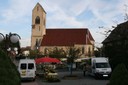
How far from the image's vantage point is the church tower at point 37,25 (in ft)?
414

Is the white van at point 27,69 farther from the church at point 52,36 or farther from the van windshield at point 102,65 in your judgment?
the church at point 52,36

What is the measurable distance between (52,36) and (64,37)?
15.1ft

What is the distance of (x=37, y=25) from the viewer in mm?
126375

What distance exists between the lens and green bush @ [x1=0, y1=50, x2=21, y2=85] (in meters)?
10.8

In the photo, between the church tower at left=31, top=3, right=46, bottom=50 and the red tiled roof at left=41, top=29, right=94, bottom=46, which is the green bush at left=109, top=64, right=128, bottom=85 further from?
the church tower at left=31, top=3, right=46, bottom=50

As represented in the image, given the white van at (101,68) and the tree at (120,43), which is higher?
the tree at (120,43)

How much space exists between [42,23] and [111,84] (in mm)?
111929

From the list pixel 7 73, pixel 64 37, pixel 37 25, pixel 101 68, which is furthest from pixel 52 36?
pixel 7 73

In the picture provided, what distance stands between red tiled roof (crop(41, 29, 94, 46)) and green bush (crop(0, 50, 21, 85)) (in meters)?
114

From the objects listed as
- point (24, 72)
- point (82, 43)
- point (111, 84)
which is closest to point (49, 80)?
point (24, 72)

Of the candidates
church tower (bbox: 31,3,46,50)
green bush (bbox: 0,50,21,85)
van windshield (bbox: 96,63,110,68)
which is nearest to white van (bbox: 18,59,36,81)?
van windshield (bbox: 96,63,110,68)

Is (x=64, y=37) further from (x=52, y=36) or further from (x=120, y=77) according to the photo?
(x=120, y=77)

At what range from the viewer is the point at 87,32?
129 meters

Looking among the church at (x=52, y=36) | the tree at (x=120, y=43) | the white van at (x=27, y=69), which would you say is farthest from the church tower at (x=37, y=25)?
the tree at (x=120, y=43)
